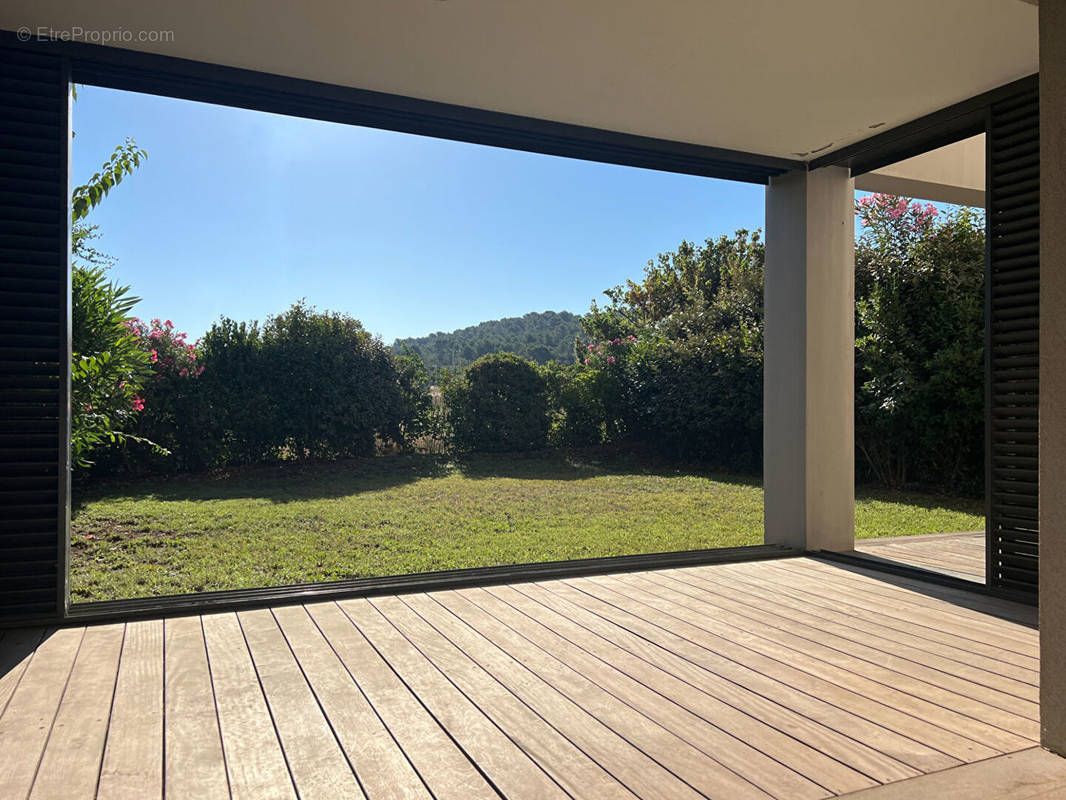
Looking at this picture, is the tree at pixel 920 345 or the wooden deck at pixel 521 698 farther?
the tree at pixel 920 345

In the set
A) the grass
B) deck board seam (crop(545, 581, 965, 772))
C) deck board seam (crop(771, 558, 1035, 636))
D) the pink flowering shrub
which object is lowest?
the grass

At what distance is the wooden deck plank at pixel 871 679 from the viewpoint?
2021 millimetres

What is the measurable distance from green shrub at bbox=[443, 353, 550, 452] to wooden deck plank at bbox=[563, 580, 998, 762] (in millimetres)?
6688

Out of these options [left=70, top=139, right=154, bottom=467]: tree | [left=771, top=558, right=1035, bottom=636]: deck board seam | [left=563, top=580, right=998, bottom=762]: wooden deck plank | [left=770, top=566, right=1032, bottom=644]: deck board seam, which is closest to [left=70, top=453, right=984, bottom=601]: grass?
[left=70, top=139, right=154, bottom=467]: tree

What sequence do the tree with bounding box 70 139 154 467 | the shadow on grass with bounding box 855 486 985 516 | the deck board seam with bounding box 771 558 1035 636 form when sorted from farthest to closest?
the shadow on grass with bounding box 855 486 985 516 < the tree with bounding box 70 139 154 467 < the deck board seam with bounding box 771 558 1035 636

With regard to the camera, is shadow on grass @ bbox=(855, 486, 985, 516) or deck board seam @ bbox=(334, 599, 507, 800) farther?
shadow on grass @ bbox=(855, 486, 985, 516)

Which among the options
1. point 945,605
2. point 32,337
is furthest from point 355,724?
point 945,605

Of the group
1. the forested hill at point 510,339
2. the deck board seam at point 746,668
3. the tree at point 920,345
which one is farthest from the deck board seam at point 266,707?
the forested hill at point 510,339

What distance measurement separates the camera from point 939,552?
4520mm

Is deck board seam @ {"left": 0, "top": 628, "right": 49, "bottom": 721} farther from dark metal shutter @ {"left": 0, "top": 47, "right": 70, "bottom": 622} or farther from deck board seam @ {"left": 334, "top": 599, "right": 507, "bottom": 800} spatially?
deck board seam @ {"left": 334, "top": 599, "right": 507, "bottom": 800}

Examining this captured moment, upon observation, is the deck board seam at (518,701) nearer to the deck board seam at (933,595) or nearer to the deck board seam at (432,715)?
the deck board seam at (432,715)

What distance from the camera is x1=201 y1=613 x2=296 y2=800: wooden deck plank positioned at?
172cm

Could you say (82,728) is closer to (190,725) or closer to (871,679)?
(190,725)

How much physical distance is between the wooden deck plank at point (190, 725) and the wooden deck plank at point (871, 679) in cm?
178
